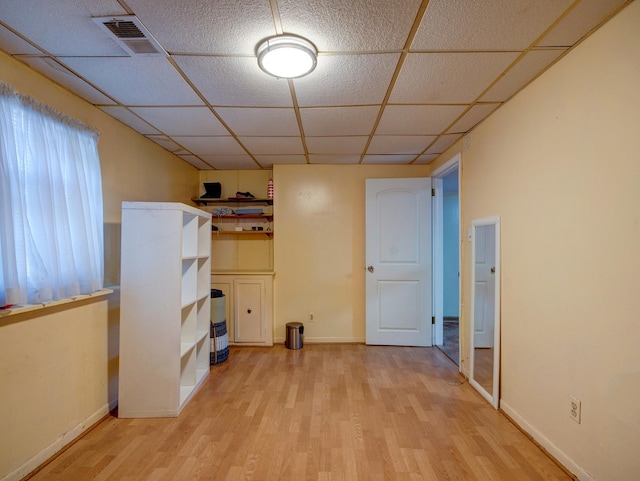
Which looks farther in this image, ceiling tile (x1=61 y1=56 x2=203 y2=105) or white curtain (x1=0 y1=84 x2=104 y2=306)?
ceiling tile (x1=61 y1=56 x2=203 y2=105)

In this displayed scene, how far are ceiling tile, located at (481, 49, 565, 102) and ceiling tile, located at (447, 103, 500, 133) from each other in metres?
0.11

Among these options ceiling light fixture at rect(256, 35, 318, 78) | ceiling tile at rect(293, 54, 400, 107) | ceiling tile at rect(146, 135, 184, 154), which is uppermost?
ceiling tile at rect(293, 54, 400, 107)

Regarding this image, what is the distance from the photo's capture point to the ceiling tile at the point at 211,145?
2.94m

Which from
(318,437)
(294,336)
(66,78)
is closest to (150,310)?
(318,437)

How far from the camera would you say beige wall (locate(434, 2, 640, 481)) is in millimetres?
1336

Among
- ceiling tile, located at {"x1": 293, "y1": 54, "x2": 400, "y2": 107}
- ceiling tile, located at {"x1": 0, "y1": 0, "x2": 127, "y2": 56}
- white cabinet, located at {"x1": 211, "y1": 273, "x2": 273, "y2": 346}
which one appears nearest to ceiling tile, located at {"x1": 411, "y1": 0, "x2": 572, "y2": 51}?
ceiling tile, located at {"x1": 293, "y1": 54, "x2": 400, "y2": 107}

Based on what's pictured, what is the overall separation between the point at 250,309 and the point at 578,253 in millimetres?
3232

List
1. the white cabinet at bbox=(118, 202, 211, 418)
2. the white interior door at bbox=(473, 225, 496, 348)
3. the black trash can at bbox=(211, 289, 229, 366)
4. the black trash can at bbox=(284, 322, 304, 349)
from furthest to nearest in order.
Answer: the black trash can at bbox=(284, 322, 304, 349)
the black trash can at bbox=(211, 289, 229, 366)
the white interior door at bbox=(473, 225, 496, 348)
the white cabinet at bbox=(118, 202, 211, 418)

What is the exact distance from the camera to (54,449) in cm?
181

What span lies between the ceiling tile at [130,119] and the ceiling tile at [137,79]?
0.60 ft

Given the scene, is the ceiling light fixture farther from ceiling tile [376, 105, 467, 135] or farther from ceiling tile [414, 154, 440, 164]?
ceiling tile [414, 154, 440, 164]

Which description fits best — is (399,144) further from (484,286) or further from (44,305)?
(44,305)

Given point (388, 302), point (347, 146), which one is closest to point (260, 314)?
point (388, 302)

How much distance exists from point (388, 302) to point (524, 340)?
178 cm
